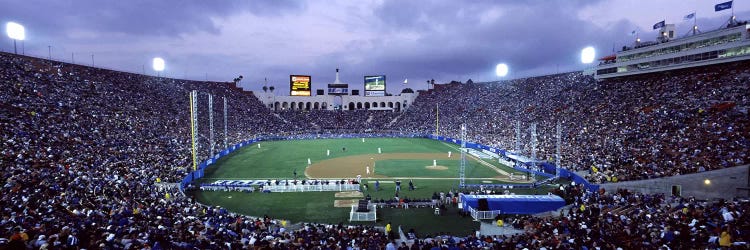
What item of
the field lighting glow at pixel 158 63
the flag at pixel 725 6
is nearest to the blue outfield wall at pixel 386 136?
the field lighting glow at pixel 158 63

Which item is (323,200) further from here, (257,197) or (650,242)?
(650,242)

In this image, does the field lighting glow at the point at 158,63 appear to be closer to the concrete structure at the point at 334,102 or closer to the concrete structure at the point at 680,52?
the concrete structure at the point at 334,102

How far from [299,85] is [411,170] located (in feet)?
196

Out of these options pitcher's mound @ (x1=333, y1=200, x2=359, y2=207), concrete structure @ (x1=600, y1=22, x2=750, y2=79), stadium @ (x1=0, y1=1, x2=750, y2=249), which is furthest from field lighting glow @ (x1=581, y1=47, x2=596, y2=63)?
pitcher's mound @ (x1=333, y1=200, x2=359, y2=207)

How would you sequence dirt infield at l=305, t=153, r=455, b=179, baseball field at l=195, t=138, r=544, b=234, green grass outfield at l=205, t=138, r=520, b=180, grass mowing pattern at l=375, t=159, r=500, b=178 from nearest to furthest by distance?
baseball field at l=195, t=138, r=544, b=234
grass mowing pattern at l=375, t=159, r=500, b=178
green grass outfield at l=205, t=138, r=520, b=180
dirt infield at l=305, t=153, r=455, b=179

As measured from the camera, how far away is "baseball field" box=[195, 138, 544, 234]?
22625mm

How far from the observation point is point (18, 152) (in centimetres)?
2466

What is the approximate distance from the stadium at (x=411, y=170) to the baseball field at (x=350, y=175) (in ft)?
0.69

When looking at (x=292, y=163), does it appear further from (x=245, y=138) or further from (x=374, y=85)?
(x=374, y=85)

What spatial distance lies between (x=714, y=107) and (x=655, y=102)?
23.8ft

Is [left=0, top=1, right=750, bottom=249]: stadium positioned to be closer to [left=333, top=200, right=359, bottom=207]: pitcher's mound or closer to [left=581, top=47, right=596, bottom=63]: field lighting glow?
[left=333, top=200, right=359, bottom=207]: pitcher's mound

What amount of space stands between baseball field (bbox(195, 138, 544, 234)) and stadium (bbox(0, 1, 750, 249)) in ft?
0.69

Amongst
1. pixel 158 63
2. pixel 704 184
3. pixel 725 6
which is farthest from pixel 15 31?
pixel 725 6

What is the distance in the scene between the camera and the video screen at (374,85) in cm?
9650
